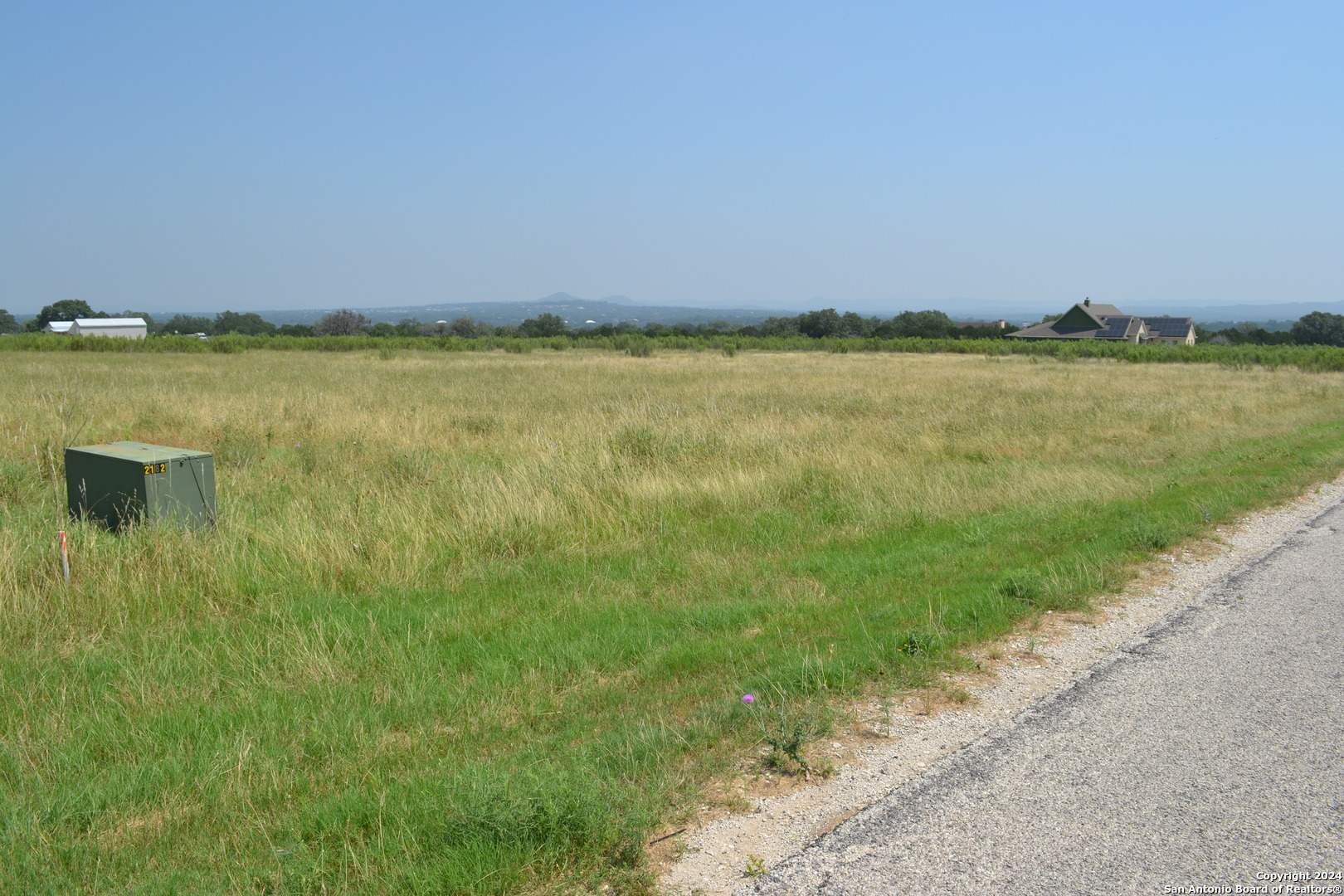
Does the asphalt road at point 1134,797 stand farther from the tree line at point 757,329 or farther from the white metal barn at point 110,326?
the white metal barn at point 110,326

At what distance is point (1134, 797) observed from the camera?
12.0ft

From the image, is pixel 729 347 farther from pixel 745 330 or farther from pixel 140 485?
pixel 140 485

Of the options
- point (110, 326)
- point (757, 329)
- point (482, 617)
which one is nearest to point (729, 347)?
point (757, 329)

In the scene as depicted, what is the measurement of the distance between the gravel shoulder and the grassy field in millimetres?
244

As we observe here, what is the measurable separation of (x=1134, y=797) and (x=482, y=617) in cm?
423

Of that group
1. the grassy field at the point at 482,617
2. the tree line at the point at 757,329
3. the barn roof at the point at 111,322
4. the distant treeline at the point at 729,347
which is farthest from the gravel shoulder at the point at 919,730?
the barn roof at the point at 111,322

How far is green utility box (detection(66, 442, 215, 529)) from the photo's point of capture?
293 inches

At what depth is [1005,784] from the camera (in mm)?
3783

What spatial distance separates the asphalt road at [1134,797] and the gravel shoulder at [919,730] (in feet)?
0.28

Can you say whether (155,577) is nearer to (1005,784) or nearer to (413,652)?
(413,652)

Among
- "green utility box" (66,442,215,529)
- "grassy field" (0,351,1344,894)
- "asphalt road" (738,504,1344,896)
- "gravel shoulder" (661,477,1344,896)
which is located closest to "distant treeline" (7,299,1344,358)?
"grassy field" (0,351,1344,894)

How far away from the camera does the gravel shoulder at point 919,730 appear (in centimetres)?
330

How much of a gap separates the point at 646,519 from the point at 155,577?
180 inches

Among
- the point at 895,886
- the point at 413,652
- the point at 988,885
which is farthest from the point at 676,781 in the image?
the point at 413,652
